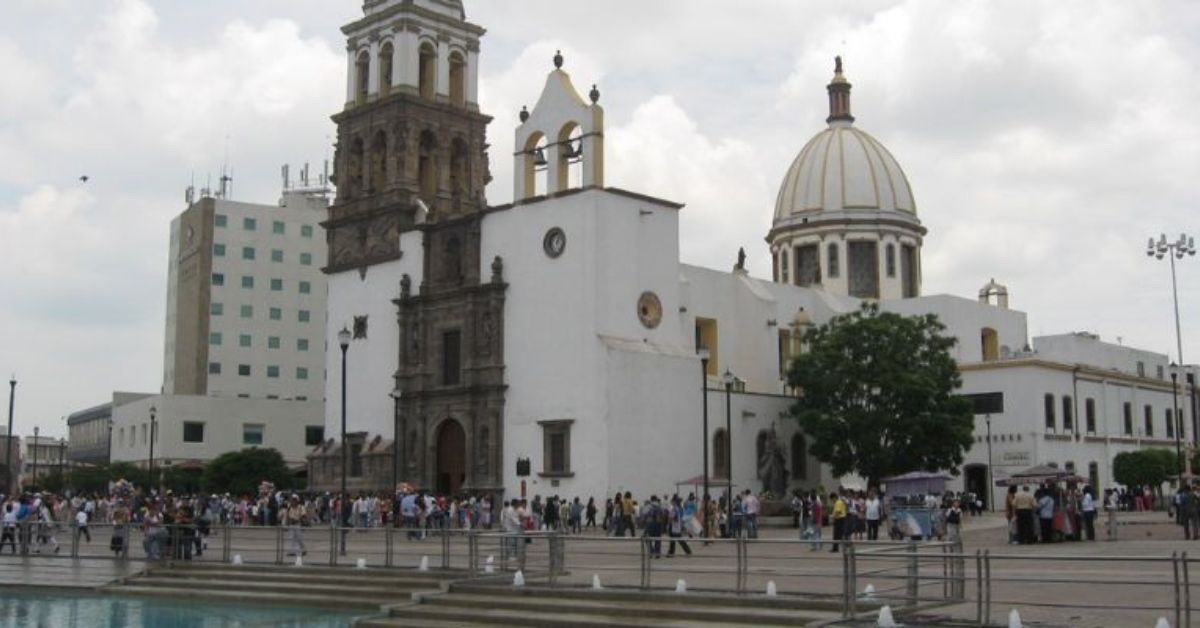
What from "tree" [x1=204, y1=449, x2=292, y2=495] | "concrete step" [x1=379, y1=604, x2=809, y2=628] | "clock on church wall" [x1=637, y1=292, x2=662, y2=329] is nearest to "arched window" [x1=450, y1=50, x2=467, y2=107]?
"clock on church wall" [x1=637, y1=292, x2=662, y2=329]

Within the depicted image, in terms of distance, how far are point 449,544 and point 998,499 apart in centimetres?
4340

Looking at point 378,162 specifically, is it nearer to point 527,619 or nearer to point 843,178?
point 843,178

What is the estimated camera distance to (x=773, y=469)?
183ft

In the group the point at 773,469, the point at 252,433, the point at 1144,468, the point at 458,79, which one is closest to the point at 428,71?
the point at 458,79

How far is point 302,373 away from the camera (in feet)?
353

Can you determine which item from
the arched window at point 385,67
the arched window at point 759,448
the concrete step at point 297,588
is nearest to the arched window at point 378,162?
the arched window at point 385,67

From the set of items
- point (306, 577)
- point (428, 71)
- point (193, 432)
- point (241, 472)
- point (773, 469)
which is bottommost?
point (306, 577)

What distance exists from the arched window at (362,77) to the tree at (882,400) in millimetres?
23935

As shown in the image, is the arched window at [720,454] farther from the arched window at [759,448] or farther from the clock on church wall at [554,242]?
the clock on church wall at [554,242]

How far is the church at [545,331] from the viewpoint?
51.2m

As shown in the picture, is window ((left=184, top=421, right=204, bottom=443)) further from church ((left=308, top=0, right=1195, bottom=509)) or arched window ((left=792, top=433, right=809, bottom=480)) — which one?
arched window ((left=792, top=433, right=809, bottom=480))

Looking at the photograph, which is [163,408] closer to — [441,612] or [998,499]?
[998,499]

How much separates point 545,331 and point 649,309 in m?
4.29

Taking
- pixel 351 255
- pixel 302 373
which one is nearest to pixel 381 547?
pixel 351 255
